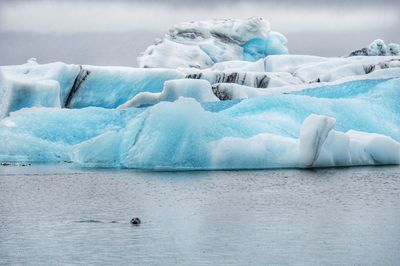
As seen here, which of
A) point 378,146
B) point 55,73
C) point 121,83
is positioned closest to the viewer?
point 378,146

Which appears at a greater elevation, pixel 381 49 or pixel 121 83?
pixel 121 83

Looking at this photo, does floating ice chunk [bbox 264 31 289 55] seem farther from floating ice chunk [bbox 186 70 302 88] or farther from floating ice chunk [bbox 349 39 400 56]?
floating ice chunk [bbox 186 70 302 88]

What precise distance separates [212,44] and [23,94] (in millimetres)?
26834

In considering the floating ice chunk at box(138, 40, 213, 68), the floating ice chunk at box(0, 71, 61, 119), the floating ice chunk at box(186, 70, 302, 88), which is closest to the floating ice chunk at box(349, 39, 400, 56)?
the floating ice chunk at box(138, 40, 213, 68)

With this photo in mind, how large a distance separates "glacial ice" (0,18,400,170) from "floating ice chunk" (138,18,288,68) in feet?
30.3

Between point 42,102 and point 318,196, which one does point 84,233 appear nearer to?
point 318,196

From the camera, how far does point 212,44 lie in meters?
59.0

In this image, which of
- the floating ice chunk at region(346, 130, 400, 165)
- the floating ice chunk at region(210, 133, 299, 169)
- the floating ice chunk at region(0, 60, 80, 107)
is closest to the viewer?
the floating ice chunk at region(210, 133, 299, 169)

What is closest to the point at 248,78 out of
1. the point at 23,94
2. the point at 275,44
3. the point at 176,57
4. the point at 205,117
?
the point at 23,94

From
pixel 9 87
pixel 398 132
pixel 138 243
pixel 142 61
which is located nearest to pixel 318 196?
pixel 138 243

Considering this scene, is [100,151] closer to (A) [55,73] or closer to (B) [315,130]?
(B) [315,130]

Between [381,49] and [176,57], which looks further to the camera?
[381,49]

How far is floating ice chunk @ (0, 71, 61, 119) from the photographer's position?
110 ft

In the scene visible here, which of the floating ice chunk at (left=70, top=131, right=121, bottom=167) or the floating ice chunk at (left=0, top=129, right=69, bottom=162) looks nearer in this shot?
the floating ice chunk at (left=70, top=131, right=121, bottom=167)
